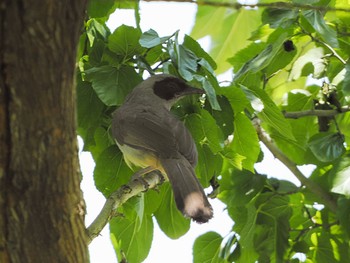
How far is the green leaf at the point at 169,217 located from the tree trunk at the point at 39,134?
2.25 meters

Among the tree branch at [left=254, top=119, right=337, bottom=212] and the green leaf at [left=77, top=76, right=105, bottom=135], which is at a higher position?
the green leaf at [left=77, top=76, right=105, bottom=135]

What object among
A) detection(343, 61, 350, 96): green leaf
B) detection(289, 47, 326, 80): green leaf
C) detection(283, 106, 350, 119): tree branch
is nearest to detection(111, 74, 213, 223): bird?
detection(343, 61, 350, 96): green leaf

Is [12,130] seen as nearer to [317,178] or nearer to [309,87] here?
[317,178]

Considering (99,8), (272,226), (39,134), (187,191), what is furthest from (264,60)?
(39,134)

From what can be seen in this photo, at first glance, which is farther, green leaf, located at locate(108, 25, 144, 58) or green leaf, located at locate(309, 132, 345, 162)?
green leaf, located at locate(309, 132, 345, 162)

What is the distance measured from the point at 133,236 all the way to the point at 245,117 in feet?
3.24

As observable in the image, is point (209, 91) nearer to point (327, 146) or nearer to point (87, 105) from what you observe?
point (87, 105)

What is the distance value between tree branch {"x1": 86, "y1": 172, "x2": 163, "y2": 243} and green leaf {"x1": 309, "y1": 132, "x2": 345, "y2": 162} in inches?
50.6

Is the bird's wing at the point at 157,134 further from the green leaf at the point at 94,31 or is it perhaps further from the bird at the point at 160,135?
the green leaf at the point at 94,31

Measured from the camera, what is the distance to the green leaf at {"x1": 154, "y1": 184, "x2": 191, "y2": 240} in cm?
465

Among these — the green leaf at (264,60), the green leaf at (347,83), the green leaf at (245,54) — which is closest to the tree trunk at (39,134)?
the green leaf at (264,60)

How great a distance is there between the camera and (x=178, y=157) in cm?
416

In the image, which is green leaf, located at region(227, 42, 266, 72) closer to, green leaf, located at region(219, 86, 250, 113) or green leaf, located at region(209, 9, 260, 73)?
green leaf, located at region(209, 9, 260, 73)

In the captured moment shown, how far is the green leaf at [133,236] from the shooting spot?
15.3 feet
